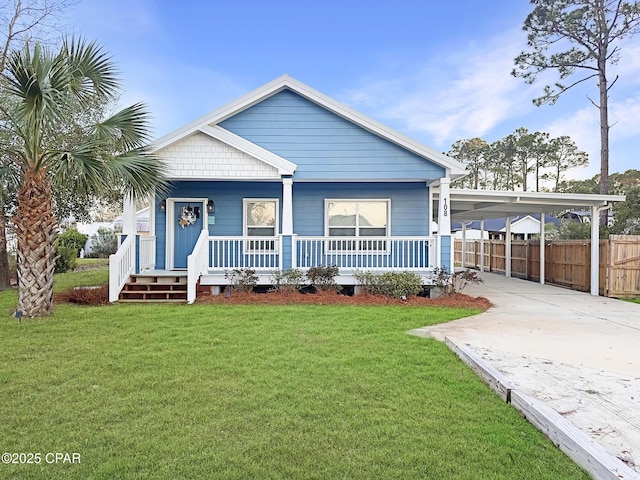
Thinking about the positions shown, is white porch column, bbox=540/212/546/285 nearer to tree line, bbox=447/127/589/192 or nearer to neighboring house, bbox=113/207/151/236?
neighboring house, bbox=113/207/151/236

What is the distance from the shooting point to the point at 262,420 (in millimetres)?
3252

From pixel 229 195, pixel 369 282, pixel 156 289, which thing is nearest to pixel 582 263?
pixel 369 282

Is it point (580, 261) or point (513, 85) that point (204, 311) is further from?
point (513, 85)

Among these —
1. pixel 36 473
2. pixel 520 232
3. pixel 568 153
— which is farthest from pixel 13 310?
pixel 568 153

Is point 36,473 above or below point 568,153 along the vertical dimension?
below

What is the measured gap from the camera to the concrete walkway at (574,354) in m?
3.29

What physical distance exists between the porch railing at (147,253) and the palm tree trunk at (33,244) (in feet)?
9.72

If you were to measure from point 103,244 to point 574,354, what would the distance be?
26.8 meters

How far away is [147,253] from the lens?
1077 cm

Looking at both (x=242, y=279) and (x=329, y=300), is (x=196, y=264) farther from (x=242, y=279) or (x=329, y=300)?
(x=329, y=300)

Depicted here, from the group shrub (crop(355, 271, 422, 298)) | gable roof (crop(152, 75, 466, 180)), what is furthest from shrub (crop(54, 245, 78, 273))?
shrub (crop(355, 271, 422, 298))

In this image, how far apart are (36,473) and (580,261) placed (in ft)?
48.9

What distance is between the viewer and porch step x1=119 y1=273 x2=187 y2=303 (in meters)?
9.10

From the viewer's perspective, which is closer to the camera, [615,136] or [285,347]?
[285,347]
